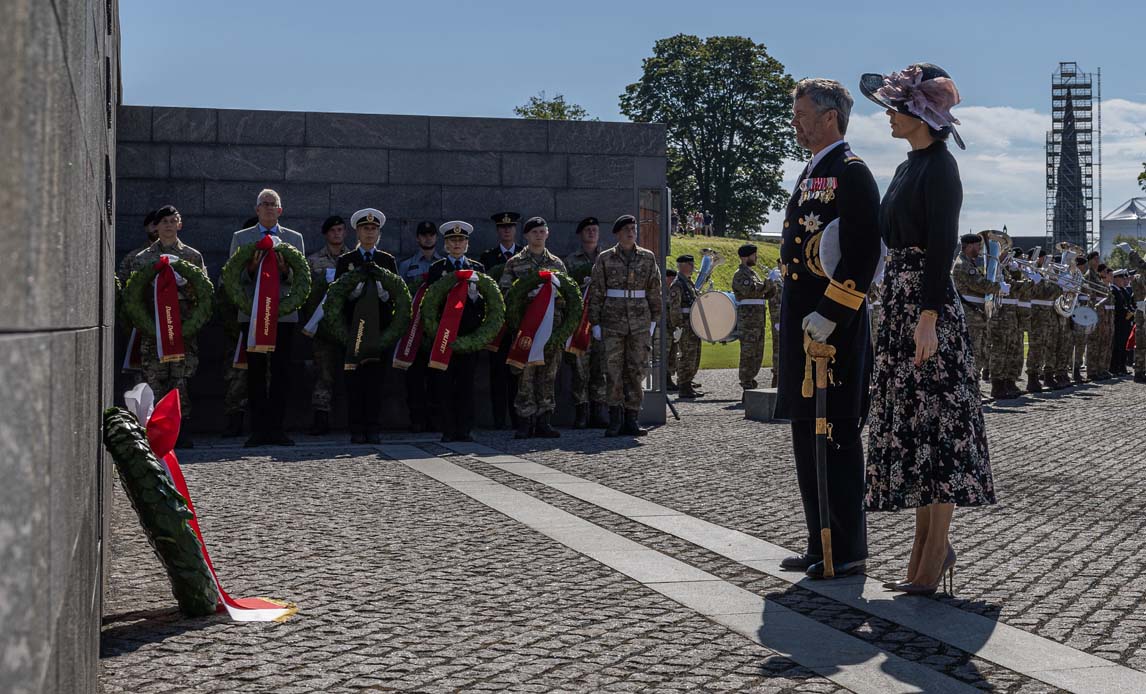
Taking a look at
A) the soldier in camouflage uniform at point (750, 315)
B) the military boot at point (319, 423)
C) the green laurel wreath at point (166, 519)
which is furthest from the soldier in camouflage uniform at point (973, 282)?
the green laurel wreath at point (166, 519)

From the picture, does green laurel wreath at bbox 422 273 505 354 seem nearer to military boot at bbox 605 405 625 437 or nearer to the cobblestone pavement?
military boot at bbox 605 405 625 437

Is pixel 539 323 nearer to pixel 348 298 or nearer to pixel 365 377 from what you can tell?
pixel 365 377

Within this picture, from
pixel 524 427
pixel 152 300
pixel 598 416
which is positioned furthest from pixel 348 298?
pixel 598 416

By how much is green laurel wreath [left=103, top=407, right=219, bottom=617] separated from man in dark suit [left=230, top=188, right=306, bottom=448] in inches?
301

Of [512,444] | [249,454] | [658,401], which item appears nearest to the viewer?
[249,454]

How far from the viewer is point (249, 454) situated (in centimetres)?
1180

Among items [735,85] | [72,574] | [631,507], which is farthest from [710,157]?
[72,574]

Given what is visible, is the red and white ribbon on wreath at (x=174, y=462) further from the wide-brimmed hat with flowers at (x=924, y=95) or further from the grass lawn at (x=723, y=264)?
the grass lawn at (x=723, y=264)

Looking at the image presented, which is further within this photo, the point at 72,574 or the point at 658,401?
the point at 658,401

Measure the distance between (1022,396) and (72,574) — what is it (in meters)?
19.8

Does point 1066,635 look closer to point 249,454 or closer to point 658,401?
point 249,454

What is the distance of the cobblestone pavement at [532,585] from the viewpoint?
4305 mm

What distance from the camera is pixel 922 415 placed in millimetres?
5473

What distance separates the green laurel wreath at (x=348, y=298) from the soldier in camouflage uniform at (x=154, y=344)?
1.24 metres
